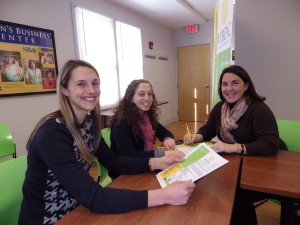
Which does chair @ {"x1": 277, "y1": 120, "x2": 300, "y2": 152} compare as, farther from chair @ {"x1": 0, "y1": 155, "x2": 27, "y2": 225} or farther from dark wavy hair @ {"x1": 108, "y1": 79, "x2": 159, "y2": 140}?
chair @ {"x1": 0, "y1": 155, "x2": 27, "y2": 225}

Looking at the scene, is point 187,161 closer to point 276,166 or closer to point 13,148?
point 276,166

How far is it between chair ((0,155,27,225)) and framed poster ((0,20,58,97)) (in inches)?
68.7

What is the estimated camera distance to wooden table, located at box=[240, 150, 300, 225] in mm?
887

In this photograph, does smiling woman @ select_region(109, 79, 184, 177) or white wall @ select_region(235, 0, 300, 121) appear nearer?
smiling woman @ select_region(109, 79, 184, 177)

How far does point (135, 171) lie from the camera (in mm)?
1110

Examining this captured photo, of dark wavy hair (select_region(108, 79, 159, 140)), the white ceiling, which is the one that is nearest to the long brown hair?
dark wavy hair (select_region(108, 79, 159, 140))

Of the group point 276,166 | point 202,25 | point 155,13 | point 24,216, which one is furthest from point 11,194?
point 202,25

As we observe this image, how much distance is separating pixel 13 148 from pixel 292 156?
96.5 inches

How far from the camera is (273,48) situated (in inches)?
95.5

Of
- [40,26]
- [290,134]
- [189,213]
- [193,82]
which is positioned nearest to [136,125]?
[189,213]

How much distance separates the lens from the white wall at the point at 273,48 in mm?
2330

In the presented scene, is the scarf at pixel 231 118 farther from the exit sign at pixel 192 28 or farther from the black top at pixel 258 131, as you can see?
the exit sign at pixel 192 28

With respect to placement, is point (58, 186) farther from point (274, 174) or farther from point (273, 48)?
point (273, 48)

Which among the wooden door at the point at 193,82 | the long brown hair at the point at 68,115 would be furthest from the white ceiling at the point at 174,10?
the long brown hair at the point at 68,115
